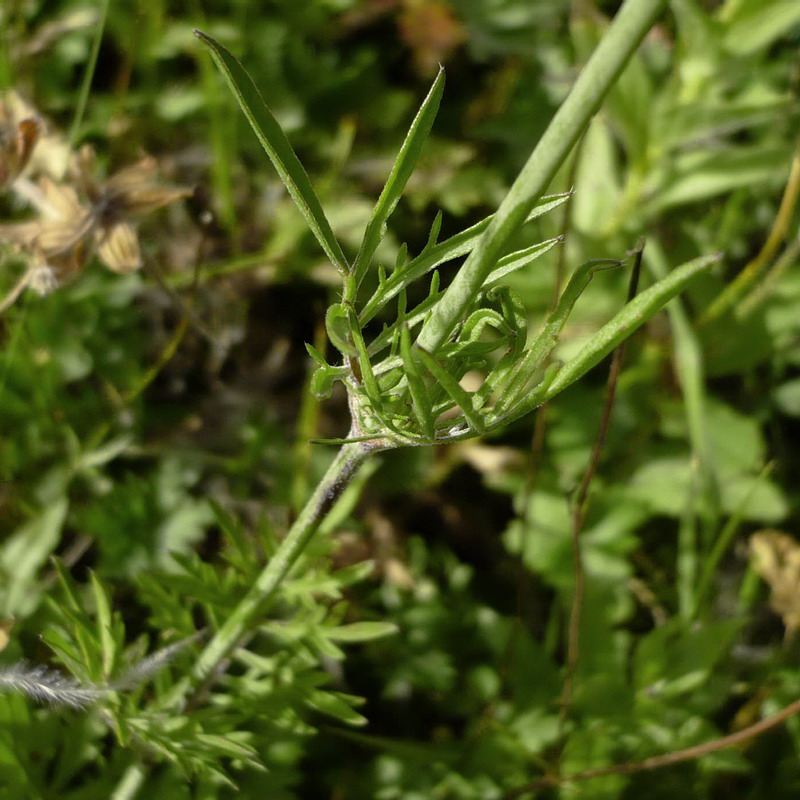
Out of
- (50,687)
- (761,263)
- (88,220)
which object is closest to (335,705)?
A: (50,687)

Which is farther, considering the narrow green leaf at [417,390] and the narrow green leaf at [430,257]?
the narrow green leaf at [430,257]

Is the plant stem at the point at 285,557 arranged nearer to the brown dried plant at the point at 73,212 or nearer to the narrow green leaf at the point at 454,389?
the narrow green leaf at the point at 454,389

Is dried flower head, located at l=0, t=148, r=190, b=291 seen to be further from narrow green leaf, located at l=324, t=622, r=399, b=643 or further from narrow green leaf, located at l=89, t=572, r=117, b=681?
narrow green leaf, located at l=324, t=622, r=399, b=643

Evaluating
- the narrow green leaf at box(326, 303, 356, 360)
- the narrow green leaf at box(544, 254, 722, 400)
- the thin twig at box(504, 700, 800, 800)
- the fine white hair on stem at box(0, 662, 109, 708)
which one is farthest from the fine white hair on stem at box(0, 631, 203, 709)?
the thin twig at box(504, 700, 800, 800)

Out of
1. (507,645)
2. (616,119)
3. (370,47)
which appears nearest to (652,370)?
(616,119)

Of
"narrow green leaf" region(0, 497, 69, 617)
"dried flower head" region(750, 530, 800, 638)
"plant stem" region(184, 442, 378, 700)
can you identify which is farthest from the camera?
"dried flower head" region(750, 530, 800, 638)

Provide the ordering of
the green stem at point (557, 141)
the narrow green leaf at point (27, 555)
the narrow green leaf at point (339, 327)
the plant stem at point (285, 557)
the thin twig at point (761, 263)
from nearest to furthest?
1. the green stem at point (557, 141)
2. the narrow green leaf at point (339, 327)
3. the plant stem at point (285, 557)
4. the narrow green leaf at point (27, 555)
5. the thin twig at point (761, 263)

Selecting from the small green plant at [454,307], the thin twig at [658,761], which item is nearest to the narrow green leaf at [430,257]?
the small green plant at [454,307]
